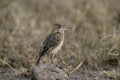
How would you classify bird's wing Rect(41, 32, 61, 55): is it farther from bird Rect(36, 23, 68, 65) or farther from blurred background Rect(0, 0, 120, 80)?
blurred background Rect(0, 0, 120, 80)

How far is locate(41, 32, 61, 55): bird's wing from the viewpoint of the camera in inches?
393

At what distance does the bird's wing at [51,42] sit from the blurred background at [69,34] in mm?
501

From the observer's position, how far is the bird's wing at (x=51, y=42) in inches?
393

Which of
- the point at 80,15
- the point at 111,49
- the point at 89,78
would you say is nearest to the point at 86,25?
the point at 80,15

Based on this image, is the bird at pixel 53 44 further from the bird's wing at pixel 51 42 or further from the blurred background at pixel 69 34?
the blurred background at pixel 69 34

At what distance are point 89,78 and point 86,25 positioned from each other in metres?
4.90

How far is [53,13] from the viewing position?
16.0 metres

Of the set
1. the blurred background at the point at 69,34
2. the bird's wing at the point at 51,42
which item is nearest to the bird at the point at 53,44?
the bird's wing at the point at 51,42

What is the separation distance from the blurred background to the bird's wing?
1.64 ft

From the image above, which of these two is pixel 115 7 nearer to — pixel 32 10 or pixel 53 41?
pixel 32 10

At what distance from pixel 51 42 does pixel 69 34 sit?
294 centimetres

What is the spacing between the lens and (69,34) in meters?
13.1

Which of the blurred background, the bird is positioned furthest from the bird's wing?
the blurred background

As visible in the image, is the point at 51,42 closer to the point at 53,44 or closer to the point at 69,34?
the point at 53,44
